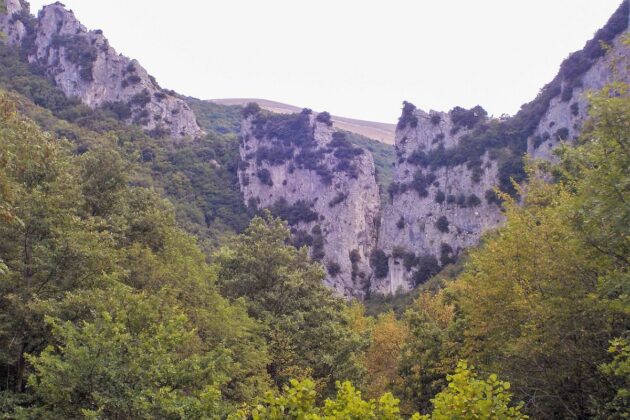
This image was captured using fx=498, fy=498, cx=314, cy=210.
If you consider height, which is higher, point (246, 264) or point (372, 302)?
point (246, 264)

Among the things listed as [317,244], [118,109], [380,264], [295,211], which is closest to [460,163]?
[380,264]

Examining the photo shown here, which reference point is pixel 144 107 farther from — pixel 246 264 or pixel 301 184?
pixel 246 264

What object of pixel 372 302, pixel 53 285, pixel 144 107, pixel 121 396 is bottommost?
pixel 372 302

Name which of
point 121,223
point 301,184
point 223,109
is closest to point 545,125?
point 301,184

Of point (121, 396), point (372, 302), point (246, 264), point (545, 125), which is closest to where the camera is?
point (121, 396)

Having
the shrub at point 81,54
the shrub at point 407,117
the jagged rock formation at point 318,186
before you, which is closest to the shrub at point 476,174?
the shrub at point 407,117

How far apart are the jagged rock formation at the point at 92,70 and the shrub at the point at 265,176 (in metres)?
16.2

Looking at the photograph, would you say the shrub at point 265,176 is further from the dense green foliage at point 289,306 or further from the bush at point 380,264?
the dense green foliage at point 289,306

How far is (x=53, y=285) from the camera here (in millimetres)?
13266

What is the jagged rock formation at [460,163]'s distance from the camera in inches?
2352

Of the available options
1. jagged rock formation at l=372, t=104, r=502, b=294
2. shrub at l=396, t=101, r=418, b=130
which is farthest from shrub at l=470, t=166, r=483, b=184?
shrub at l=396, t=101, r=418, b=130

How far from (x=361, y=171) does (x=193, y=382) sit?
240 feet

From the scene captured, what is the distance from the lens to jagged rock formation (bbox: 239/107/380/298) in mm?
76250

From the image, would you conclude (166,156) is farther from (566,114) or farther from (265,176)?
(566,114)
